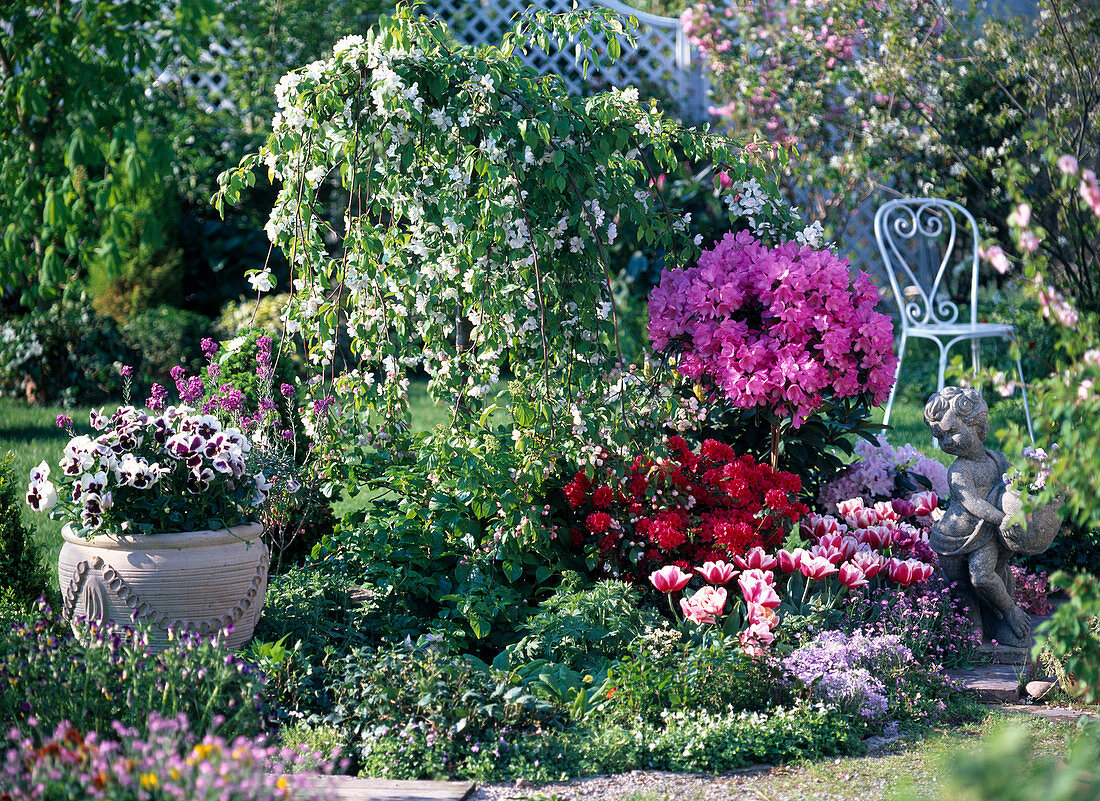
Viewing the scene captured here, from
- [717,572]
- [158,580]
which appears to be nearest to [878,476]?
[717,572]

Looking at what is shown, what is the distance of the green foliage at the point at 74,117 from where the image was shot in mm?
1996

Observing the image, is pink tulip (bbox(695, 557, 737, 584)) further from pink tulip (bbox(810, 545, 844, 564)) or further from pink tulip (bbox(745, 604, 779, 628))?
pink tulip (bbox(810, 545, 844, 564))

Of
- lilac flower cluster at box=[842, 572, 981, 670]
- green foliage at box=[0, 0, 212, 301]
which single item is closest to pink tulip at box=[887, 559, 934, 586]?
lilac flower cluster at box=[842, 572, 981, 670]

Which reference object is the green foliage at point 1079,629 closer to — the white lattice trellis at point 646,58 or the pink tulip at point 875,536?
the pink tulip at point 875,536

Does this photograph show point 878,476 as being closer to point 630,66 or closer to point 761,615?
point 761,615

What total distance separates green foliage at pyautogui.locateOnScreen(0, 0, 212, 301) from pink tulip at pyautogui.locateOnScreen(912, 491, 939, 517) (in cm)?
265

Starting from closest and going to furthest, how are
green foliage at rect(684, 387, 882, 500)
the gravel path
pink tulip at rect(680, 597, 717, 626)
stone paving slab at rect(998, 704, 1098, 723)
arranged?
the gravel path, stone paving slab at rect(998, 704, 1098, 723), pink tulip at rect(680, 597, 717, 626), green foliage at rect(684, 387, 882, 500)

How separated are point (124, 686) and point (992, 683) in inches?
85.8

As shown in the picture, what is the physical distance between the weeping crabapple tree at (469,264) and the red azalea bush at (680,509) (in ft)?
0.48

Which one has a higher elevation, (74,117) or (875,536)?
(74,117)

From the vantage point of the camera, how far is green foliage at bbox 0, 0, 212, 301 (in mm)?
1996

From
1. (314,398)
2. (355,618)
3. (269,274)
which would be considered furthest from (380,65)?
(355,618)

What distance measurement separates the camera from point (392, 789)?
2.12 meters

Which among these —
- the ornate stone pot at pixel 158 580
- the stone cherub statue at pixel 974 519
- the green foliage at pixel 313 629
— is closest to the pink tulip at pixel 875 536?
the stone cherub statue at pixel 974 519
